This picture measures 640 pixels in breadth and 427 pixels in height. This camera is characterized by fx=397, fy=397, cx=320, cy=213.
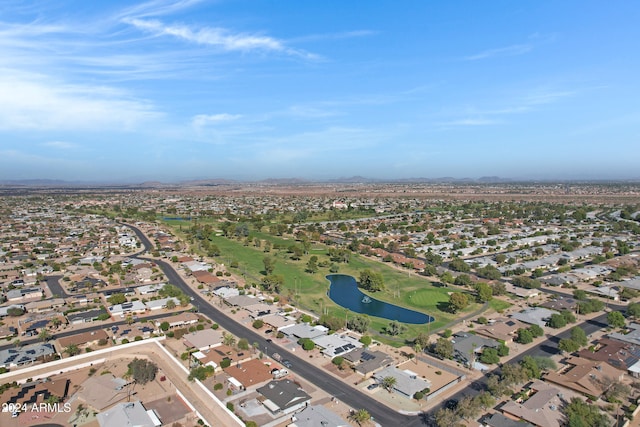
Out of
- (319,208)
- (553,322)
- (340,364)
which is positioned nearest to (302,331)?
(340,364)

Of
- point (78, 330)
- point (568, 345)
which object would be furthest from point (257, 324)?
point (568, 345)

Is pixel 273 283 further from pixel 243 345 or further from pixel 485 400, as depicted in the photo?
pixel 485 400

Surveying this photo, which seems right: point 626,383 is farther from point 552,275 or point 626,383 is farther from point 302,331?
point 552,275

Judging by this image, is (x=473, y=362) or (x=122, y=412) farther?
(x=473, y=362)

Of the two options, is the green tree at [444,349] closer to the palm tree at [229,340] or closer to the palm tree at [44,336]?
the palm tree at [229,340]

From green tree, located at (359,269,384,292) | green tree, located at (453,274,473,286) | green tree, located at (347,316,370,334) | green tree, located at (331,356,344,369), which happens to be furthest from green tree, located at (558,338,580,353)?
green tree, located at (359,269,384,292)

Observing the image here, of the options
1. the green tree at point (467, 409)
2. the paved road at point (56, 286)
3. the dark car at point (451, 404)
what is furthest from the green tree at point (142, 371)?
the paved road at point (56, 286)
